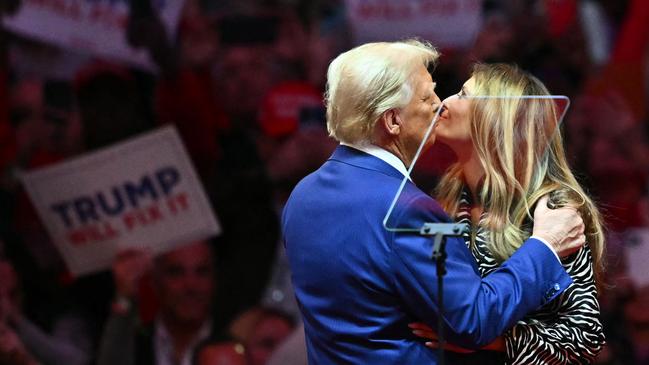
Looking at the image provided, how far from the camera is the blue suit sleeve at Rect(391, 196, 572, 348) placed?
217 centimetres

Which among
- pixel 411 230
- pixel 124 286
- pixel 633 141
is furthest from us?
pixel 633 141

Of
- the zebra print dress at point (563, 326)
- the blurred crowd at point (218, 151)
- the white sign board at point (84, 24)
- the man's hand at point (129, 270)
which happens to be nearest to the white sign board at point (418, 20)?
the blurred crowd at point (218, 151)

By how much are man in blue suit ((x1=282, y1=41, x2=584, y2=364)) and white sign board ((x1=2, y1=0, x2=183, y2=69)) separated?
2.56 m

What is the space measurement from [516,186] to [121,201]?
2471 millimetres

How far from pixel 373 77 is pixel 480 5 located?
287 cm

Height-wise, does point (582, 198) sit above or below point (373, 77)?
below

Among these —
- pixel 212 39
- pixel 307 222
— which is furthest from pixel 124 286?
pixel 307 222

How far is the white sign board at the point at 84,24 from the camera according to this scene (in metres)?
4.65

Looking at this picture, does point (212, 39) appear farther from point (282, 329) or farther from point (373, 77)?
point (373, 77)

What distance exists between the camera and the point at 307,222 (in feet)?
7.69

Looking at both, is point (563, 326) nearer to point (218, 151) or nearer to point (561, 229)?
point (561, 229)

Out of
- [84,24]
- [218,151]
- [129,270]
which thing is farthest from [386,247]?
[84,24]

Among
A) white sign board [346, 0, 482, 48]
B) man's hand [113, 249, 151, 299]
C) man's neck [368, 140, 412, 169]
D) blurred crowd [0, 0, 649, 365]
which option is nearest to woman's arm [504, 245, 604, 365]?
man's neck [368, 140, 412, 169]

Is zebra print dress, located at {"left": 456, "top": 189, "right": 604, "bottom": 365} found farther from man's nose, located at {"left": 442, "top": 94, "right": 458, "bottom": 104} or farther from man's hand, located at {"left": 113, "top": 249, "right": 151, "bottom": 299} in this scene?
man's hand, located at {"left": 113, "top": 249, "right": 151, "bottom": 299}
